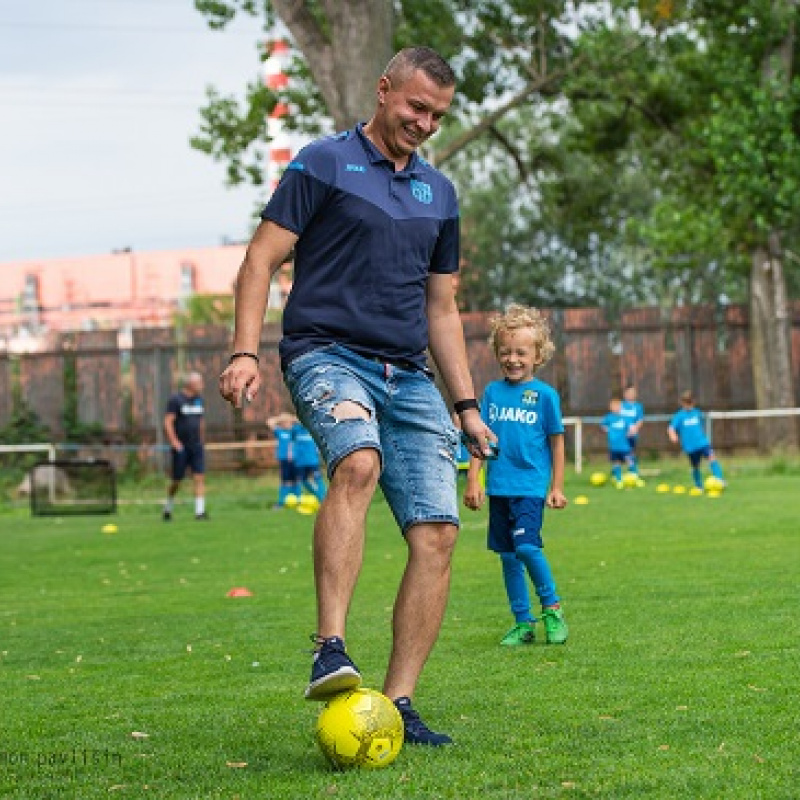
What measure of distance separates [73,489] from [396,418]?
23879 mm

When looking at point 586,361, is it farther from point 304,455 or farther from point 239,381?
point 239,381

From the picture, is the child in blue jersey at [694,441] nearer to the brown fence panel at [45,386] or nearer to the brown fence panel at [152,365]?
the brown fence panel at [152,365]

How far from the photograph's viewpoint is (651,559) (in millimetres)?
14328

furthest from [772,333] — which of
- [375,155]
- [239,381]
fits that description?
[239,381]

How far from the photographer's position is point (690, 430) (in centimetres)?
2680

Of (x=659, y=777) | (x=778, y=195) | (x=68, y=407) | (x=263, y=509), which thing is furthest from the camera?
(x=68, y=407)

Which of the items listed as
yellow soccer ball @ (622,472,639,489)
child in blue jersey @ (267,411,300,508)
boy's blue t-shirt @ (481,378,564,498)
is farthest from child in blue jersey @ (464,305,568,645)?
yellow soccer ball @ (622,472,639,489)

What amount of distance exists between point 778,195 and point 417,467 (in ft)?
94.5

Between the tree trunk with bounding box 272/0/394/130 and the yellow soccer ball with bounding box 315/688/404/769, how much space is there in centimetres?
2036

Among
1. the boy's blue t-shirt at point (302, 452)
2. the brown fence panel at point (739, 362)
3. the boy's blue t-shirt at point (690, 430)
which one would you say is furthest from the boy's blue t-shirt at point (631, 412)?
the brown fence panel at point (739, 362)

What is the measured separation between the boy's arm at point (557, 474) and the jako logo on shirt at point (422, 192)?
3.07 meters

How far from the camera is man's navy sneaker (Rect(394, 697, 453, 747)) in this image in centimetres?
593

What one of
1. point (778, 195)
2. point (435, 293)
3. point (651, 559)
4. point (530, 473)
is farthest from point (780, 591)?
point (778, 195)

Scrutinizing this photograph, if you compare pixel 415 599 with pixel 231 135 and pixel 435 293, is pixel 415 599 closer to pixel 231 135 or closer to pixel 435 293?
pixel 435 293
